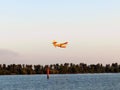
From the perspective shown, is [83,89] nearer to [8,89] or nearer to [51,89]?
[51,89]

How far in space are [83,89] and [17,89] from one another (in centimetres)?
1689

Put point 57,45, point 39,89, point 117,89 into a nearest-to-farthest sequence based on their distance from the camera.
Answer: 1. point 57,45
2. point 117,89
3. point 39,89

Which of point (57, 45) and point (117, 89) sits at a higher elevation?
point (57, 45)

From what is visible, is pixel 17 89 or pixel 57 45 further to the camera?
pixel 17 89

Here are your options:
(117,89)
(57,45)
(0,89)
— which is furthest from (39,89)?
(57,45)

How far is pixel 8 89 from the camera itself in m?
115

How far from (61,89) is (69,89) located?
1859 mm

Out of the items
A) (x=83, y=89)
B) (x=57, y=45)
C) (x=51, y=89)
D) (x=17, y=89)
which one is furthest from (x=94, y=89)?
(x=57, y=45)

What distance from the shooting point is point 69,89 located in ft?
365

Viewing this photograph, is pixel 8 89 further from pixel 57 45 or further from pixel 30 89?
pixel 57 45

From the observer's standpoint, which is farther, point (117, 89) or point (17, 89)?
point (17, 89)

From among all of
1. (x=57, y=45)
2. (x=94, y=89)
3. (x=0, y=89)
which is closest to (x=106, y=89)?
(x=94, y=89)

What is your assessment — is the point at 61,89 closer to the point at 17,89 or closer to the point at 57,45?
the point at 17,89

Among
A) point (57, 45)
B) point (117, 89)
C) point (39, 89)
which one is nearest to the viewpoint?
point (57, 45)
